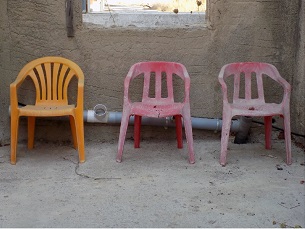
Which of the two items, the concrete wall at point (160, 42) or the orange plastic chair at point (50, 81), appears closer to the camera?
the orange plastic chair at point (50, 81)

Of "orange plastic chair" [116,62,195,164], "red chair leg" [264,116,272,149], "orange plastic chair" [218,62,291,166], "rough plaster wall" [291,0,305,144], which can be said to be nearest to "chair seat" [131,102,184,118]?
"orange plastic chair" [116,62,195,164]

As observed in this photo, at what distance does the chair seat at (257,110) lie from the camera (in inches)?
162

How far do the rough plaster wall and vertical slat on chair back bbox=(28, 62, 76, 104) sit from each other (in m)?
2.20

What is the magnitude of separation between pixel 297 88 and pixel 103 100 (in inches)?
76.6

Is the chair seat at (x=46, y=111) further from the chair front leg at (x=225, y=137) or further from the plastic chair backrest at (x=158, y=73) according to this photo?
the chair front leg at (x=225, y=137)

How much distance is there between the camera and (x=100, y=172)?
405 centimetres

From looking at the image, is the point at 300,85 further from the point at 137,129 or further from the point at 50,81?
the point at 50,81

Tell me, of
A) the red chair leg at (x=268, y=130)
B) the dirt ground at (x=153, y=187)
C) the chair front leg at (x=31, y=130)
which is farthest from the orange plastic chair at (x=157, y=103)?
the chair front leg at (x=31, y=130)

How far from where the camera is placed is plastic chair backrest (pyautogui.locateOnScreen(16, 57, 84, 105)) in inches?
180

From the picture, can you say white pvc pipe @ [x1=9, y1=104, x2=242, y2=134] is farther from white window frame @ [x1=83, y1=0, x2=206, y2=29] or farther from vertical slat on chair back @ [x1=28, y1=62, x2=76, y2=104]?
white window frame @ [x1=83, y1=0, x2=206, y2=29]

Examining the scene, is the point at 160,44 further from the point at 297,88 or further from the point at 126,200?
the point at 126,200

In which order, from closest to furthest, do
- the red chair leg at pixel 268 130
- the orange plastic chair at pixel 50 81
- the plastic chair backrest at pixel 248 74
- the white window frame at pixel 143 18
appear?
the orange plastic chair at pixel 50 81 < the plastic chair backrest at pixel 248 74 < the red chair leg at pixel 268 130 < the white window frame at pixel 143 18

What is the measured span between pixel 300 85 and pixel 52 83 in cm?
243

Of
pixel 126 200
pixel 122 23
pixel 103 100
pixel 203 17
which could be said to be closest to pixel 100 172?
pixel 126 200
